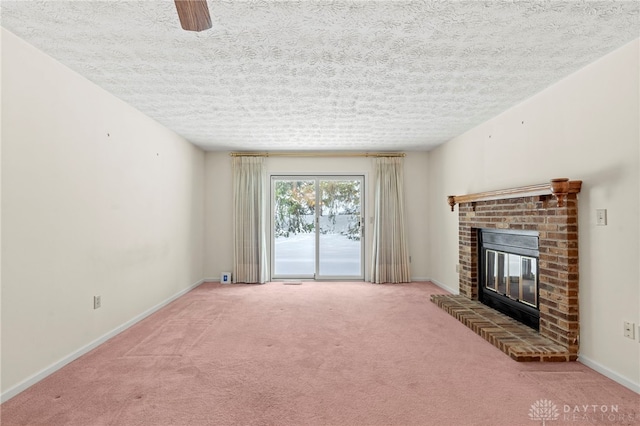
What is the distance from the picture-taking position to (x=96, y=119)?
2932 mm

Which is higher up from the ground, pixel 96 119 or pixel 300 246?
pixel 96 119

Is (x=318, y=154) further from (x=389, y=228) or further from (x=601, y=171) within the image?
(x=601, y=171)

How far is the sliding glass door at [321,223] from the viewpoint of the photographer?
5883 mm

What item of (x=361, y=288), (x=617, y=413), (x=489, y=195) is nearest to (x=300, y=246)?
(x=361, y=288)

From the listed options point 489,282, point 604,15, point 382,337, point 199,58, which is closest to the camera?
point 604,15

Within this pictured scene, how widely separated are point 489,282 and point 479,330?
1029mm

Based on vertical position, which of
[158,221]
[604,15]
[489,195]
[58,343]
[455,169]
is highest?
[604,15]

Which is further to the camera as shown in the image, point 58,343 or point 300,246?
point 300,246

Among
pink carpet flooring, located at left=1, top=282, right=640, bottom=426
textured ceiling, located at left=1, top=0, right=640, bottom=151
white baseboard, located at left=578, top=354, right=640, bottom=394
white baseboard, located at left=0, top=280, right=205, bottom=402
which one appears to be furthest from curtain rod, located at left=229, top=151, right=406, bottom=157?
white baseboard, located at left=578, top=354, right=640, bottom=394

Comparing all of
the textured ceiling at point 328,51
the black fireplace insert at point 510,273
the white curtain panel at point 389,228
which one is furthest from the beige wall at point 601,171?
the white curtain panel at point 389,228

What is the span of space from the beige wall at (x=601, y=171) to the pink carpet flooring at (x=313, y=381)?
0.95 ft

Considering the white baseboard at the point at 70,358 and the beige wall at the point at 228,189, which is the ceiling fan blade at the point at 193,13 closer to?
the white baseboard at the point at 70,358

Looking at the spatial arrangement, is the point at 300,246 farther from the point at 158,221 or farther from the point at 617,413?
the point at 617,413

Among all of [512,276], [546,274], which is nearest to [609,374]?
[546,274]
